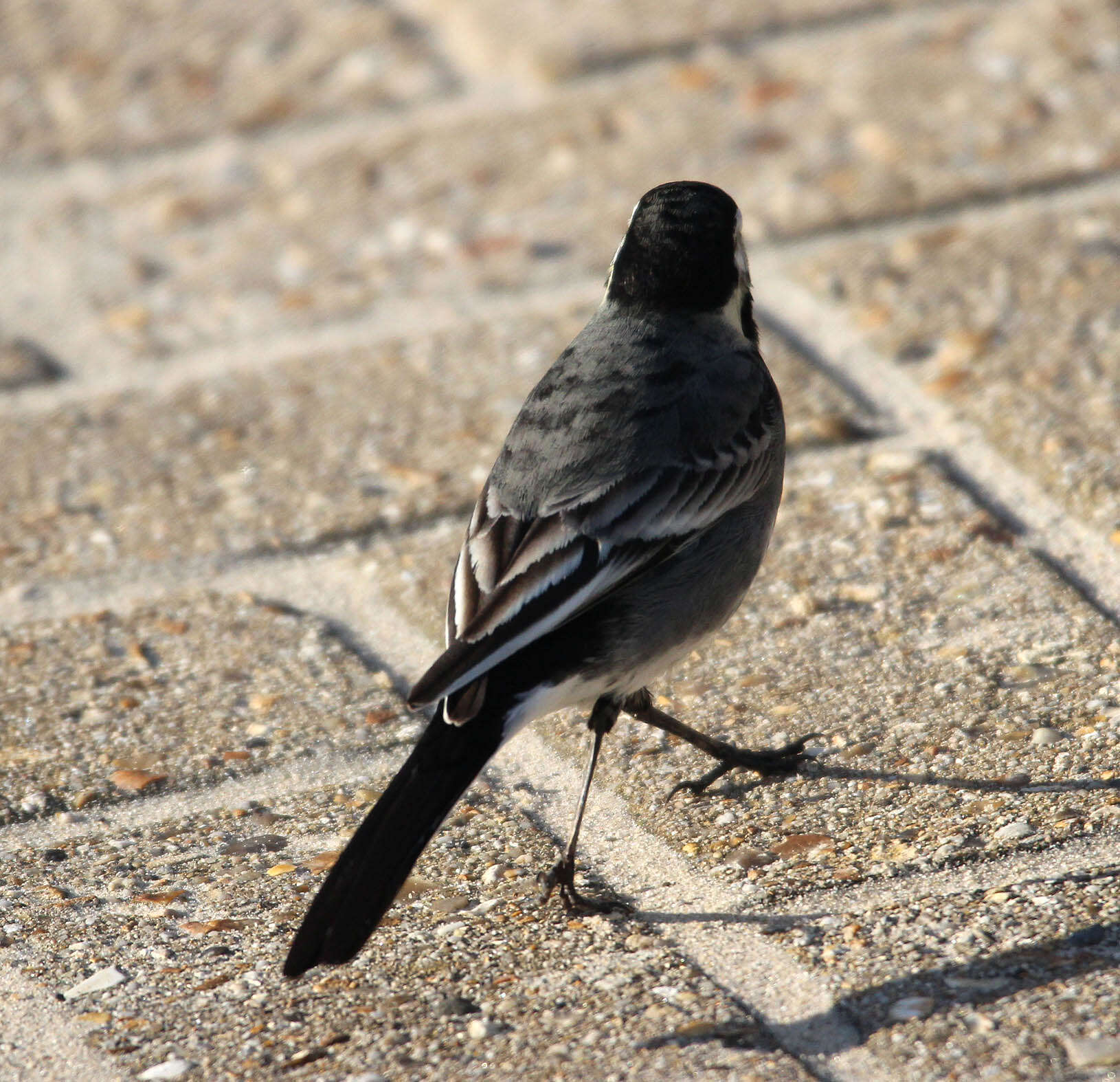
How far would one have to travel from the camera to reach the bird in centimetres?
269

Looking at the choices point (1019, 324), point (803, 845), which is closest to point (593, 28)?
point (1019, 324)

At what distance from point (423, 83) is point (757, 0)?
1.28m

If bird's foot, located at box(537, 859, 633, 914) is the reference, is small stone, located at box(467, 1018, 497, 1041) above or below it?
above

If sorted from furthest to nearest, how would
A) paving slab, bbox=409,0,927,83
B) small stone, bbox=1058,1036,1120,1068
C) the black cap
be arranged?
paving slab, bbox=409,0,927,83, the black cap, small stone, bbox=1058,1036,1120,1068

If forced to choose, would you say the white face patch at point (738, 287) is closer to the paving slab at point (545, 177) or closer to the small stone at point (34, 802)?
the paving slab at point (545, 177)

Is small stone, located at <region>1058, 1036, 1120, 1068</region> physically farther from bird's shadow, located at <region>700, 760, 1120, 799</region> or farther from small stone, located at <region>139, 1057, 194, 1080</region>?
small stone, located at <region>139, 1057, 194, 1080</region>

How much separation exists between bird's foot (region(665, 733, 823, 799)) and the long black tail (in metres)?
0.41

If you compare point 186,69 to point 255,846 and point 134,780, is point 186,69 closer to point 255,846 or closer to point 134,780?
point 134,780

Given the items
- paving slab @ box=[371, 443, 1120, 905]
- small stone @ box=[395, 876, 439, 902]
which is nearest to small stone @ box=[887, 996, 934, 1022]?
paving slab @ box=[371, 443, 1120, 905]

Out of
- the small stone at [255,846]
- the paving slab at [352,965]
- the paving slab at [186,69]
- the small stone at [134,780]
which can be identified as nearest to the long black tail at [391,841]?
the paving slab at [352,965]

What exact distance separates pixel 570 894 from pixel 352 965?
36cm

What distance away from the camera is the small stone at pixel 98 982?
8.32 ft

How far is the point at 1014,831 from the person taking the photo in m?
2.75

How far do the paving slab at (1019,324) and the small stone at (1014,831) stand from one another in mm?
1007
